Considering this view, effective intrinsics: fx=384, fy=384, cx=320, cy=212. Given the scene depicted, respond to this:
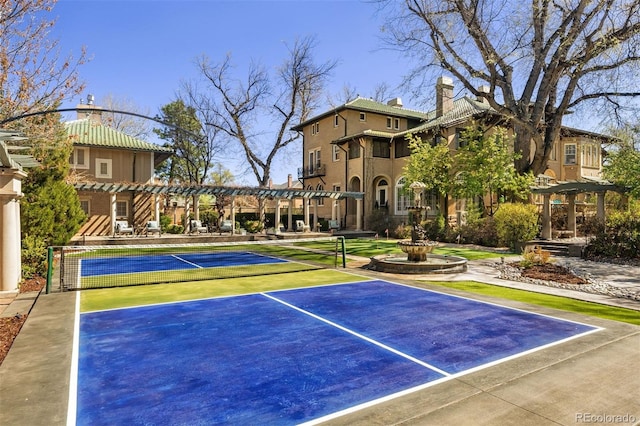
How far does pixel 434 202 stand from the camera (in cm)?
3016

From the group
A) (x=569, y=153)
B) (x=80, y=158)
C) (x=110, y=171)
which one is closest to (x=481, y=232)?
(x=569, y=153)

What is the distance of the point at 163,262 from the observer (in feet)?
57.6

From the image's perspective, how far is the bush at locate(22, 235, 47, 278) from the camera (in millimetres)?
11883

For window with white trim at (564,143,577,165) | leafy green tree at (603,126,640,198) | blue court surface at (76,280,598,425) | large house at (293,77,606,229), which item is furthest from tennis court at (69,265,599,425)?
window with white trim at (564,143,577,165)

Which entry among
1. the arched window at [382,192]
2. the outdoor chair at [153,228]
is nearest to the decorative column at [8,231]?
the outdoor chair at [153,228]

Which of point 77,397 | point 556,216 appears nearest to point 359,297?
point 77,397

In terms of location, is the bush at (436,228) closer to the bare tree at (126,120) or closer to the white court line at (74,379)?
the white court line at (74,379)

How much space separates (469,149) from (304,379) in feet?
78.7

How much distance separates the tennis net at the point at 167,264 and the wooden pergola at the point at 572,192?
1308 centimetres

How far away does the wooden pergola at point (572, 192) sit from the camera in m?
19.2

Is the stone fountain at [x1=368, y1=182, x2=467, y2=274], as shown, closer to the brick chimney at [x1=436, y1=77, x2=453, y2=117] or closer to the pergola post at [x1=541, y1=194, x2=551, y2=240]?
the pergola post at [x1=541, y1=194, x2=551, y2=240]

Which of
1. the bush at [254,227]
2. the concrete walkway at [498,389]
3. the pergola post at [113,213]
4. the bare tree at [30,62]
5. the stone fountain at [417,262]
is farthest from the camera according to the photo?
the bush at [254,227]

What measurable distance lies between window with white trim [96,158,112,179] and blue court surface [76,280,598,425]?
23815 millimetres

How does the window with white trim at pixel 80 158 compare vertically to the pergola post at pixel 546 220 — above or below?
above
